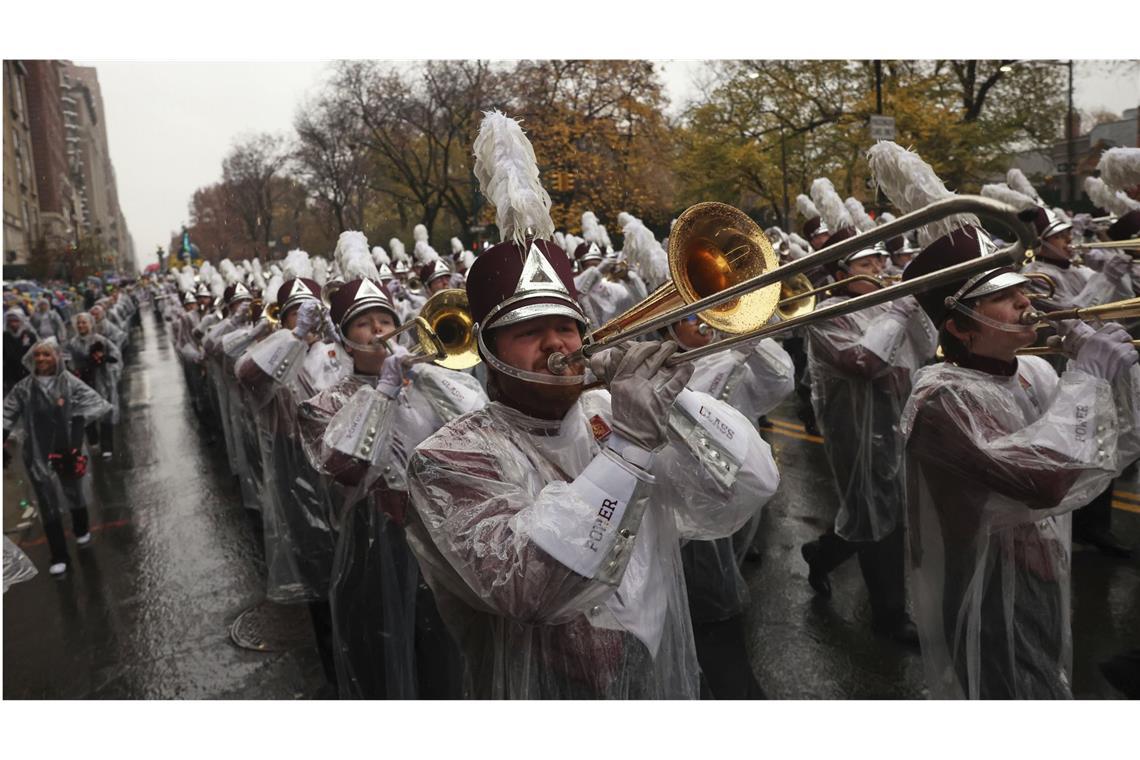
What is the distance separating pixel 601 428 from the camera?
283cm

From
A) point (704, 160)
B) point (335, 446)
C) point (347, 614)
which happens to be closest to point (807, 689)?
point (347, 614)

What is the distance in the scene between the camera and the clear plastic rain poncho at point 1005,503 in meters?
3.09

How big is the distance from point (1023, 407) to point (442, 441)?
238 centimetres

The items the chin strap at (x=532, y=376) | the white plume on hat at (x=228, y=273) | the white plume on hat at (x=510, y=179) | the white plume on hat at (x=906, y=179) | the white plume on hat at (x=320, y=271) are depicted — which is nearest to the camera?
the chin strap at (x=532, y=376)

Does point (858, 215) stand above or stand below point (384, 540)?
above

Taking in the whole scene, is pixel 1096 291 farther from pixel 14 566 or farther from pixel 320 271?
pixel 320 271

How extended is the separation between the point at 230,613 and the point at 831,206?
617 cm

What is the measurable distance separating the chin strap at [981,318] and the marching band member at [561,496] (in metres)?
1.27

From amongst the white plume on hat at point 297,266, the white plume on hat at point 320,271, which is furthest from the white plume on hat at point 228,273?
the white plume on hat at point 297,266

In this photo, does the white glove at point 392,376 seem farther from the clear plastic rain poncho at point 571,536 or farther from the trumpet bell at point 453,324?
the clear plastic rain poncho at point 571,536

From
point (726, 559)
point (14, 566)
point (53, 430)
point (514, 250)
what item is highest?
point (514, 250)

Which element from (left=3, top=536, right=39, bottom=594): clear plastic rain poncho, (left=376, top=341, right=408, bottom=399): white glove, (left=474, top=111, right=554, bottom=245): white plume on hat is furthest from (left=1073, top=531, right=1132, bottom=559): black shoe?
(left=3, top=536, right=39, bottom=594): clear plastic rain poncho

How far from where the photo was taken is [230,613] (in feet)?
21.5

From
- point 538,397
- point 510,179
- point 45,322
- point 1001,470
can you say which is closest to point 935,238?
point 1001,470
